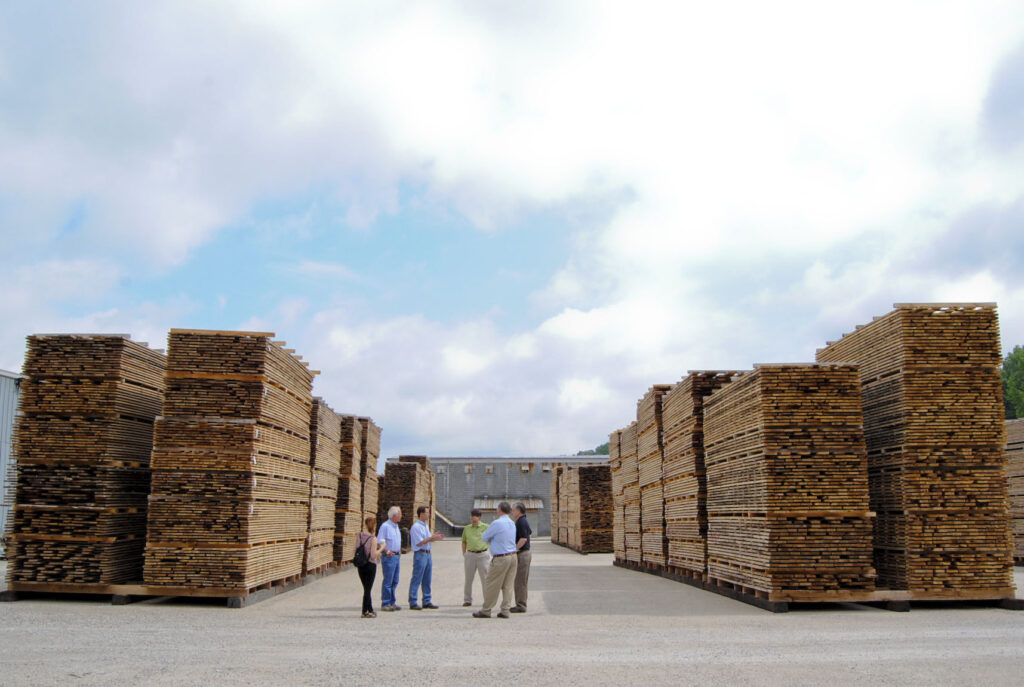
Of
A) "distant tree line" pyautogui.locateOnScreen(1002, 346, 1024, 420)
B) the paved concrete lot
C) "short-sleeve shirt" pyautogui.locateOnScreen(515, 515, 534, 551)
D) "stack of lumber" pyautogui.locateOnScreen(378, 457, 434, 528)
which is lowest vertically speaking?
the paved concrete lot

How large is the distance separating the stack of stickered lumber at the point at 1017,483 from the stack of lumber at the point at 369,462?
16362mm

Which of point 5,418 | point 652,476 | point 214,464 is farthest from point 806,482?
point 5,418

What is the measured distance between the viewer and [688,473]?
52.5 feet

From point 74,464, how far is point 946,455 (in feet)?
42.1

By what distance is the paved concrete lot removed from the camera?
23.5ft

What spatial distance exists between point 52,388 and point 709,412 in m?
10.7

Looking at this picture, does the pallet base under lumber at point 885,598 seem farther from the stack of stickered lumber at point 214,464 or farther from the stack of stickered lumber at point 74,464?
the stack of stickered lumber at point 74,464

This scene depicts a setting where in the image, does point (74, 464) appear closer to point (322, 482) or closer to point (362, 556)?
point (362, 556)

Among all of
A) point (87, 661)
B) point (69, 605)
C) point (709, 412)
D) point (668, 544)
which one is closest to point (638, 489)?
point (668, 544)

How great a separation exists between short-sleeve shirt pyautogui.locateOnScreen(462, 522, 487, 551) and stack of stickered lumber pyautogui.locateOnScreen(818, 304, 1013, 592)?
6026mm

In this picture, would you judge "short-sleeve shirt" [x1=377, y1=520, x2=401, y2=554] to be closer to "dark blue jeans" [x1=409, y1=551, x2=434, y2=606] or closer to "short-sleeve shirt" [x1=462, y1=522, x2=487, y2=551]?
"dark blue jeans" [x1=409, y1=551, x2=434, y2=606]

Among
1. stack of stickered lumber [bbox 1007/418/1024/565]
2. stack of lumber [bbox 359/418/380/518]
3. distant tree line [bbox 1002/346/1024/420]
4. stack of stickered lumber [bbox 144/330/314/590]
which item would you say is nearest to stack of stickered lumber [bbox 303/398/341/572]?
stack of lumber [bbox 359/418/380/518]

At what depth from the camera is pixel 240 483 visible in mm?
12391

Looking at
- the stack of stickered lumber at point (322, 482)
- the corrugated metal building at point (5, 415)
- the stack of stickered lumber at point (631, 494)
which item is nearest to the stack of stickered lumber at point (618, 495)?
the stack of stickered lumber at point (631, 494)
